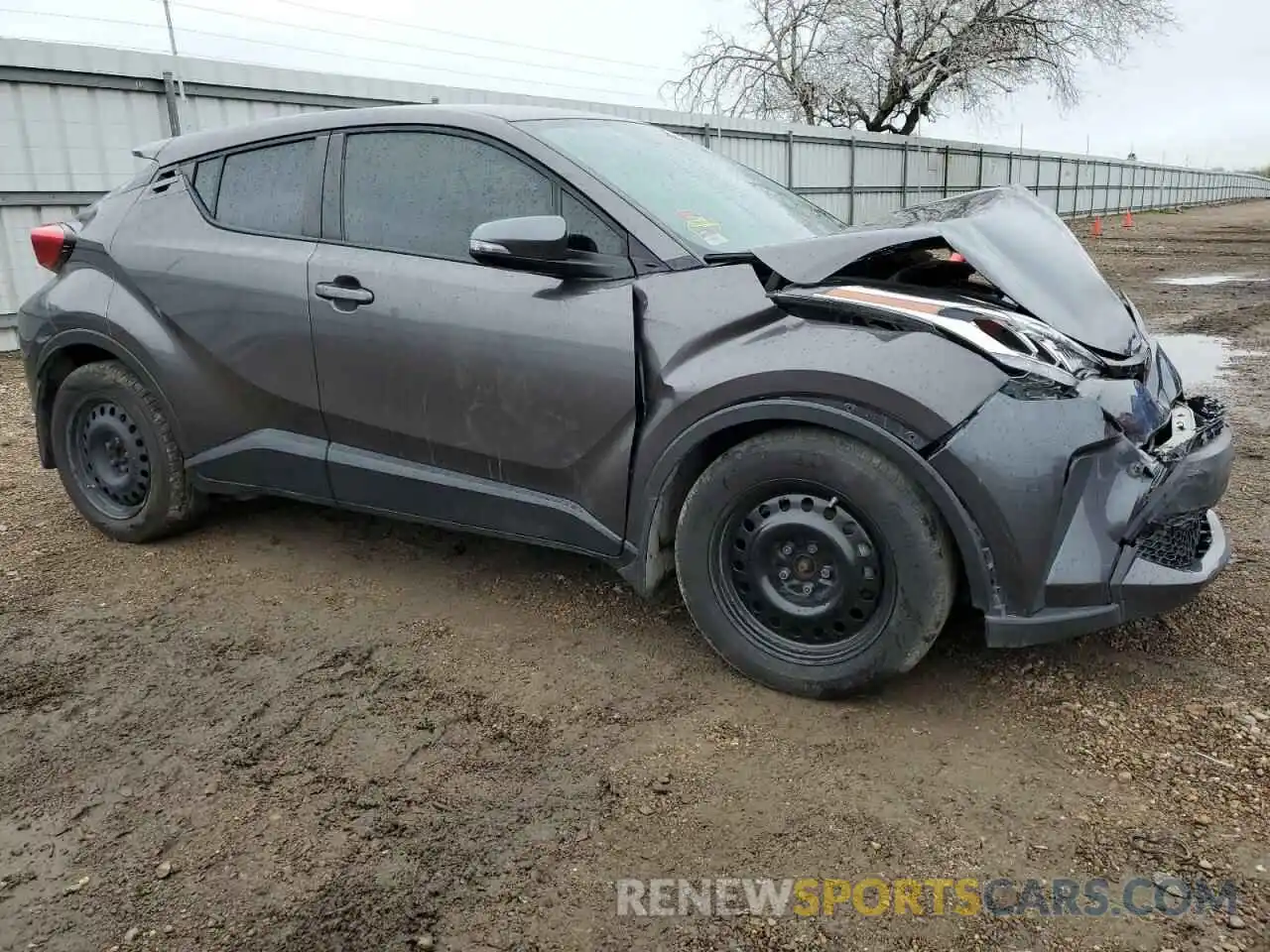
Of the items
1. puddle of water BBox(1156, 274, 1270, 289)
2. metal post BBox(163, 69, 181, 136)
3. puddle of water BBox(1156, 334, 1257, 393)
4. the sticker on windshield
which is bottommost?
puddle of water BBox(1156, 274, 1270, 289)

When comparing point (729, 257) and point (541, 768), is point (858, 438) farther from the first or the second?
point (541, 768)

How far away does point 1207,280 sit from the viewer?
14211 mm

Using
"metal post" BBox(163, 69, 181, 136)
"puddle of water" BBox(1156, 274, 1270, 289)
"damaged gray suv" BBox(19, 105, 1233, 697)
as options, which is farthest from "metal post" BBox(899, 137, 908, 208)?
"damaged gray suv" BBox(19, 105, 1233, 697)

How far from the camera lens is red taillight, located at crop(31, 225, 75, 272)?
400cm

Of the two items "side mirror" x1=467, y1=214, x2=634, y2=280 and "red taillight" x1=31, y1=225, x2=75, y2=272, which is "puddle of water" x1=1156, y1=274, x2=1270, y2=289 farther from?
"red taillight" x1=31, y1=225, x2=75, y2=272

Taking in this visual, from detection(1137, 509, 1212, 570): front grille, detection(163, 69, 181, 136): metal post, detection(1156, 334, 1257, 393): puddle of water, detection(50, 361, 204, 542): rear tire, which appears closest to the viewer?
detection(1137, 509, 1212, 570): front grille

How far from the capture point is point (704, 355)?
2.79 meters

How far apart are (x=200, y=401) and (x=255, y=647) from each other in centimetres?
106

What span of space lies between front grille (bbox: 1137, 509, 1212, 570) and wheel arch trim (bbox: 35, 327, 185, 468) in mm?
3408

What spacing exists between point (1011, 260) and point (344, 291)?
2153mm

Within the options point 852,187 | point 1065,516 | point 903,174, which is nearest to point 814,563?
point 1065,516

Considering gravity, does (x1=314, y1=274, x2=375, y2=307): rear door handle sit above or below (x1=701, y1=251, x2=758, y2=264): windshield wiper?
below

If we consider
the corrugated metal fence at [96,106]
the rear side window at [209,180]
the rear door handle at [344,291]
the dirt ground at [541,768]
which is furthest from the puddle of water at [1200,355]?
the rear side window at [209,180]

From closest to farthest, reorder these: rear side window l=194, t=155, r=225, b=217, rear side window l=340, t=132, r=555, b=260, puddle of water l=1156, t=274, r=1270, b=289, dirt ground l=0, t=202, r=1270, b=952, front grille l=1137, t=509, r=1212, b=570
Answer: dirt ground l=0, t=202, r=1270, b=952
front grille l=1137, t=509, r=1212, b=570
rear side window l=340, t=132, r=555, b=260
rear side window l=194, t=155, r=225, b=217
puddle of water l=1156, t=274, r=1270, b=289
